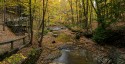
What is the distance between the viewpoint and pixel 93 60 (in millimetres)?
17047

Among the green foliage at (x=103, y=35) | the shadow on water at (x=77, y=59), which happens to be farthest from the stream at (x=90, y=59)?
the green foliage at (x=103, y=35)

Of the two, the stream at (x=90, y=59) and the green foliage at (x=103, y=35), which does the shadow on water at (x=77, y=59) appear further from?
the green foliage at (x=103, y=35)

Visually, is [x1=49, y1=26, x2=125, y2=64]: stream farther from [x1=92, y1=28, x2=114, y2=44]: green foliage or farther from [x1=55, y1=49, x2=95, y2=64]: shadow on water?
[x1=92, y1=28, x2=114, y2=44]: green foliage

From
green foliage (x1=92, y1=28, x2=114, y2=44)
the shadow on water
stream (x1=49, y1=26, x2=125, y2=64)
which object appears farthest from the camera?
green foliage (x1=92, y1=28, x2=114, y2=44)

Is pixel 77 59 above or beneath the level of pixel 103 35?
beneath

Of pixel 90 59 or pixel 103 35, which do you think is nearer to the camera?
pixel 90 59

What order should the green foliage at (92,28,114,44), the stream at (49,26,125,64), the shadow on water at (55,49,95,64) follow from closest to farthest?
the stream at (49,26,125,64)
the shadow on water at (55,49,95,64)
the green foliage at (92,28,114,44)

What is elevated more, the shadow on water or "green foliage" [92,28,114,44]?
"green foliage" [92,28,114,44]

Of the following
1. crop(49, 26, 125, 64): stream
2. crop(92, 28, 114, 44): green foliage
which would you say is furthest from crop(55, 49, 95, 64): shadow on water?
crop(92, 28, 114, 44): green foliage

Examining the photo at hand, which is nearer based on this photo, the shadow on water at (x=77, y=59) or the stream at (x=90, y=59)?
the stream at (x=90, y=59)

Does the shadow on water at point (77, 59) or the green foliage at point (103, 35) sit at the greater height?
the green foliage at point (103, 35)

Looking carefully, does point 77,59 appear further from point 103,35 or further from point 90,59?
point 103,35

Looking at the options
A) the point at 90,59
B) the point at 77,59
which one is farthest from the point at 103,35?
the point at 77,59

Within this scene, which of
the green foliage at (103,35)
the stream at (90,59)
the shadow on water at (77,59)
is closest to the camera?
the stream at (90,59)
